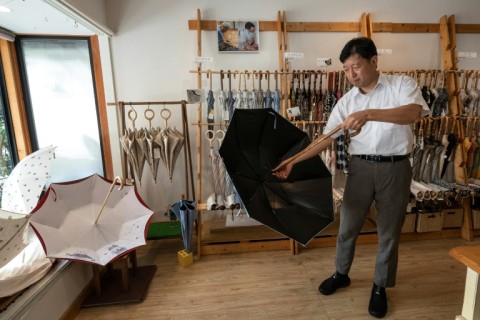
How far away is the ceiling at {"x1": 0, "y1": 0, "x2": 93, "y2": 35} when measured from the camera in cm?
167

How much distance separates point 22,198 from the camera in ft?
5.18

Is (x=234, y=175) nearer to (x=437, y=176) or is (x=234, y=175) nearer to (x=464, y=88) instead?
(x=437, y=176)

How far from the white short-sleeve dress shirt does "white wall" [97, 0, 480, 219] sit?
1.09 meters

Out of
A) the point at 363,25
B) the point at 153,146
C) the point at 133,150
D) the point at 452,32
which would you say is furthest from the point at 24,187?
the point at 452,32

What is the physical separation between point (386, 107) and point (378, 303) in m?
1.18

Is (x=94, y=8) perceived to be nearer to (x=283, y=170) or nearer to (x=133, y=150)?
(x=133, y=150)

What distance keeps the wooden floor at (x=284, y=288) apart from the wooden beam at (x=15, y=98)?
4.58 ft

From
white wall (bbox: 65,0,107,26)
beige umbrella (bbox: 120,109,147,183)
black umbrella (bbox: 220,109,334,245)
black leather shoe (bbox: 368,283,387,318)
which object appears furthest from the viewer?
beige umbrella (bbox: 120,109,147,183)

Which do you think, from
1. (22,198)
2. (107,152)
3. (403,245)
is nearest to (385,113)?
(403,245)

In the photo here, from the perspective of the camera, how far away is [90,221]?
1.70 metres

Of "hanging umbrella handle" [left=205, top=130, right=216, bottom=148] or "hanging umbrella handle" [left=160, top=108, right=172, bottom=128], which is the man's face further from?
"hanging umbrella handle" [left=160, top=108, right=172, bottom=128]

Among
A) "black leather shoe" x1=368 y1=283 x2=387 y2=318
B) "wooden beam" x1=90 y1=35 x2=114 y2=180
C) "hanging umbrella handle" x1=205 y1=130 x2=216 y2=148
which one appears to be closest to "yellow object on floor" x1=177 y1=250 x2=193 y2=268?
"hanging umbrella handle" x1=205 y1=130 x2=216 y2=148

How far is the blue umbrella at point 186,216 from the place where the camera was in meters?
2.11

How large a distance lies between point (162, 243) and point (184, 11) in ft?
6.91
